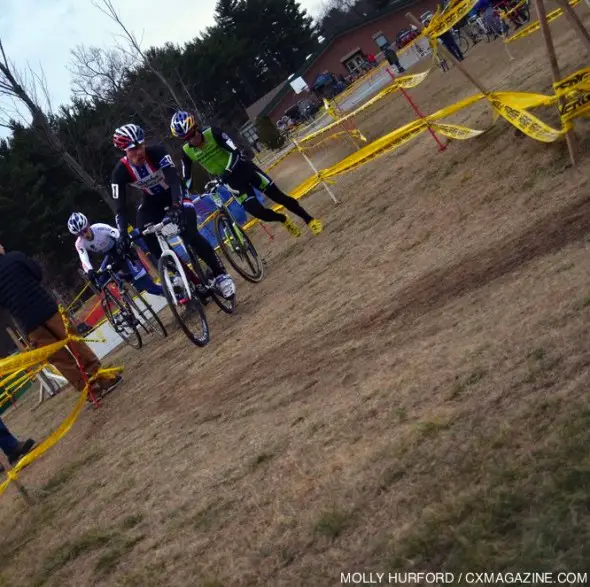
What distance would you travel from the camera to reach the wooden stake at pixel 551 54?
7.11 meters

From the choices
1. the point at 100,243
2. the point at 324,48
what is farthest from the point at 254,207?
the point at 324,48

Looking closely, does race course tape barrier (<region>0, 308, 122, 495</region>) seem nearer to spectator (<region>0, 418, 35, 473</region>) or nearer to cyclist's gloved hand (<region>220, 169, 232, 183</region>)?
spectator (<region>0, 418, 35, 473</region>)

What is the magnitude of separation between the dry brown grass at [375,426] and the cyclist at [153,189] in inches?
42.1

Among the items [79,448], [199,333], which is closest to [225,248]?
[199,333]

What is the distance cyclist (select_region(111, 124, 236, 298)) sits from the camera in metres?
8.91

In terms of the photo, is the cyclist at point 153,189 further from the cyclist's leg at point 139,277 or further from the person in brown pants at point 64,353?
the cyclist's leg at point 139,277

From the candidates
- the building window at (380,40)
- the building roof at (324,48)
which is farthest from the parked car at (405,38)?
the building roof at (324,48)

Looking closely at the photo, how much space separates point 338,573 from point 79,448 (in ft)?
19.4

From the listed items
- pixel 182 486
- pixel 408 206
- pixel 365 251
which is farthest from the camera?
pixel 408 206

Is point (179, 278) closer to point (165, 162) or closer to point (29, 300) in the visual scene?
point (165, 162)

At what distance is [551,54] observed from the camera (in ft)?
24.2

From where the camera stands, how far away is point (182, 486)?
5457 millimetres

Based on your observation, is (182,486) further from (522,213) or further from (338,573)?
(522,213)

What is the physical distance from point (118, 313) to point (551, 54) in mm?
7980
